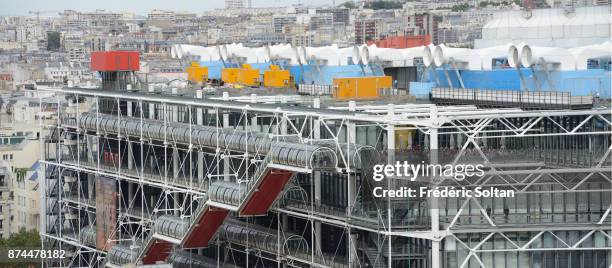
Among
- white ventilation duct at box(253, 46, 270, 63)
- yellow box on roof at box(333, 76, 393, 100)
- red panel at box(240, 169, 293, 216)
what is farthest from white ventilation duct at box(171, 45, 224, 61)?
red panel at box(240, 169, 293, 216)

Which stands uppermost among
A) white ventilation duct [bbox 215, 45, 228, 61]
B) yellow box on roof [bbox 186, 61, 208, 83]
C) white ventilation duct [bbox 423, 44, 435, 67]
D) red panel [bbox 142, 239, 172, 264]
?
white ventilation duct [bbox 423, 44, 435, 67]

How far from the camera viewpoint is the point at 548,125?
226ft

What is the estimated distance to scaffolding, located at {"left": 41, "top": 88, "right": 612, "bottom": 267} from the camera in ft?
221

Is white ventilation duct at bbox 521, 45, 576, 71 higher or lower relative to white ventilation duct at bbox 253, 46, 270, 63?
higher

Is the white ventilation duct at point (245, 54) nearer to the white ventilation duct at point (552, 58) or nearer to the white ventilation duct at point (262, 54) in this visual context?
the white ventilation duct at point (262, 54)

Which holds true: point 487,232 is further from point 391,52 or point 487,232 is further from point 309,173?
point 391,52

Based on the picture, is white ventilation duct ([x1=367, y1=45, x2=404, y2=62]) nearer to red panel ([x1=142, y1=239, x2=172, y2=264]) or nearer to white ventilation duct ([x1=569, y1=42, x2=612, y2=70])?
red panel ([x1=142, y1=239, x2=172, y2=264])

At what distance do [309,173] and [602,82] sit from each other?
39.9ft

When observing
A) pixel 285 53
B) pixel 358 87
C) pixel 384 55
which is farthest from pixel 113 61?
pixel 358 87

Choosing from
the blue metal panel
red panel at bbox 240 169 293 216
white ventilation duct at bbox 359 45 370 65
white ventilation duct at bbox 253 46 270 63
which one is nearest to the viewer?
red panel at bbox 240 169 293 216

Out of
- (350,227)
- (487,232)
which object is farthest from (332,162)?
(487,232)

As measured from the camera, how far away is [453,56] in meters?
81.2

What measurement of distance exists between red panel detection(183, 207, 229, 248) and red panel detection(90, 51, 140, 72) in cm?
2059

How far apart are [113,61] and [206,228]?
21592 mm
